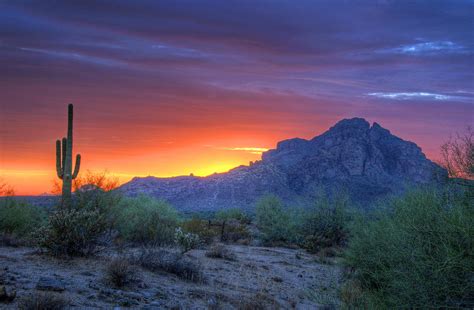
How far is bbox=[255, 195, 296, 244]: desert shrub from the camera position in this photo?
32.8 m

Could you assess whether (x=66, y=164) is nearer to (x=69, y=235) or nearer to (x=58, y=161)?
(x=58, y=161)

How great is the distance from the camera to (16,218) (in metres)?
23.3

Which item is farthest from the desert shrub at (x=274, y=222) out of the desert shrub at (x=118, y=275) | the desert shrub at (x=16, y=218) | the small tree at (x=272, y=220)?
the desert shrub at (x=118, y=275)

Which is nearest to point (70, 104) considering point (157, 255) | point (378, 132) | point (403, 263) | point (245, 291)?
point (157, 255)

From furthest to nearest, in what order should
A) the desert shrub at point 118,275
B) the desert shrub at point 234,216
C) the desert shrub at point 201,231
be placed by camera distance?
the desert shrub at point 234,216 < the desert shrub at point 201,231 < the desert shrub at point 118,275

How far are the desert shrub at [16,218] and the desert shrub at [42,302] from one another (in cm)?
1390

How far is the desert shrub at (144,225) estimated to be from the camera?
23125mm

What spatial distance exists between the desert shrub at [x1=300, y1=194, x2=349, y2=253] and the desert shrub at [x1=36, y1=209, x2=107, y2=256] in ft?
57.4

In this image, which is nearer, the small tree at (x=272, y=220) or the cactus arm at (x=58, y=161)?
the cactus arm at (x=58, y=161)

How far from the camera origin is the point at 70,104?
22375 millimetres

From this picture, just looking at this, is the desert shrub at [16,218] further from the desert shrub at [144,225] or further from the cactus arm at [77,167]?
the desert shrub at [144,225]

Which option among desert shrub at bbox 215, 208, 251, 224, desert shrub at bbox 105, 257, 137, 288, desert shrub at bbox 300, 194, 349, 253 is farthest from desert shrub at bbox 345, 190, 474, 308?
desert shrub at bbox 215, 208, 251, 224

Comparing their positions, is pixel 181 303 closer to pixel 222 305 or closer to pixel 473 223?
pixel 222 305

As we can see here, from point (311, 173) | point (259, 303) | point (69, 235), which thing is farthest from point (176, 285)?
point (311, 173)
